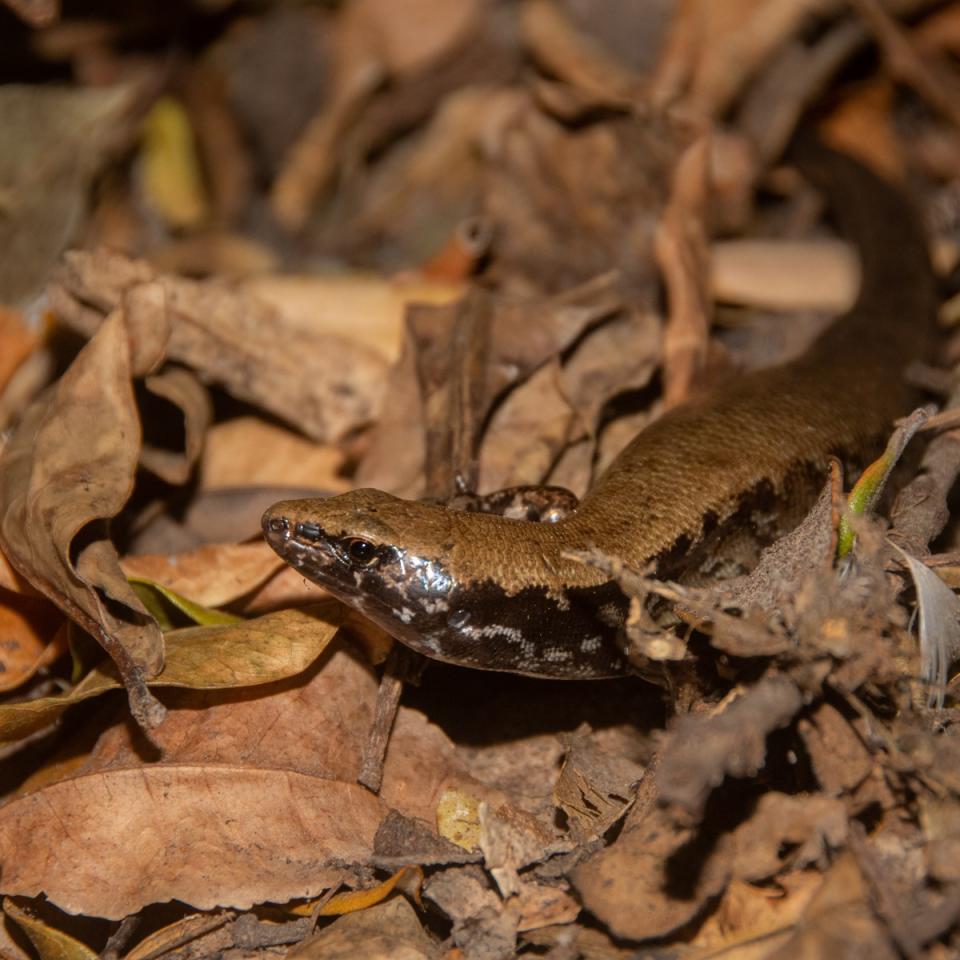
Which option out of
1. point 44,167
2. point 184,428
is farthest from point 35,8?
point 184,428

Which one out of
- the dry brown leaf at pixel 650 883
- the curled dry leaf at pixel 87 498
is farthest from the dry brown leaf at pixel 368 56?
the dry brown leaf at pixel 650 883

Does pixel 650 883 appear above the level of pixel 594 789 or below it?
above

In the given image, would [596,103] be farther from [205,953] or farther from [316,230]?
[205,953]

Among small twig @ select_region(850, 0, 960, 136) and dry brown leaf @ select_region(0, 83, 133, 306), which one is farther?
small twig @ select_region(850, 0, 960, 136)

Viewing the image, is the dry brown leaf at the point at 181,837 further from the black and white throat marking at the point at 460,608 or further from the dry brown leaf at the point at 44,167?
the dry brown leaf at the point at 44,167

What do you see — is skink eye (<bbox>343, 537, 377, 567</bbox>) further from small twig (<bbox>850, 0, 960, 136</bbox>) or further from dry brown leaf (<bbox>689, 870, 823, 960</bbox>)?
small twig (<bbox>850, 0, 960, 136</bbox>)

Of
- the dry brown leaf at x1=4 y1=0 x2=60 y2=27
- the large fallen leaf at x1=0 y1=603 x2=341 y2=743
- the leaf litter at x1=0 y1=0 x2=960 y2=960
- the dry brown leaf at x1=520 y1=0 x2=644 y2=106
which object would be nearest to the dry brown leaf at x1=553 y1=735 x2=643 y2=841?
the leaf litter at x1=0 y1=0 x2=960 y2=960

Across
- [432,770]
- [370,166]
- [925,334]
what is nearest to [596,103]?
[370,166]

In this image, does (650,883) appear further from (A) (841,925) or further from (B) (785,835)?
(A) (841,925)
